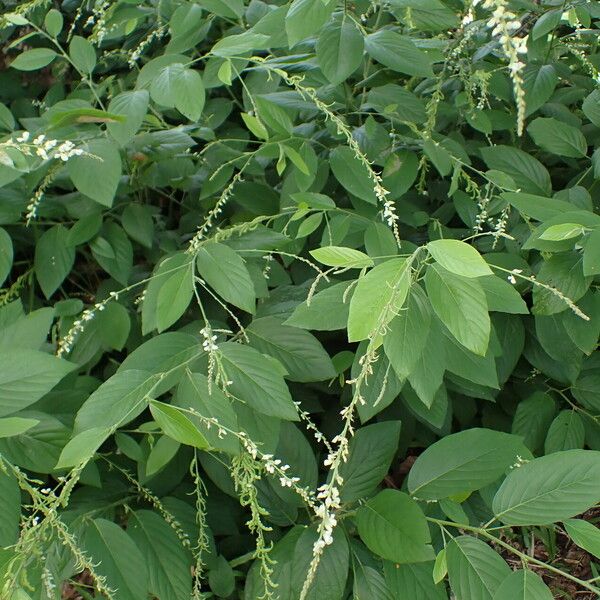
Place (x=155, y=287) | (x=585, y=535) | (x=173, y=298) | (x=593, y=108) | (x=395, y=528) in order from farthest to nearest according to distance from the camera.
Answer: (x=593, y=108) < (x=155, y=287) < (x=173, y=298) < (x=395, y=528) < (x=585, y=535)

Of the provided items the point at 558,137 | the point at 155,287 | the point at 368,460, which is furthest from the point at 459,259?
the point at 558,137

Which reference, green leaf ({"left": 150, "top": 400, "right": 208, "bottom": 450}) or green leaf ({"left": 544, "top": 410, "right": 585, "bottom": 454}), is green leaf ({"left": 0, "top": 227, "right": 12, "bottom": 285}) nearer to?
green leaf ({"left": 150, "top": 400, "right": 208, "bottom": 450})

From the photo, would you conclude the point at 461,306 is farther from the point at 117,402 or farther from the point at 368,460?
the point at 117,402

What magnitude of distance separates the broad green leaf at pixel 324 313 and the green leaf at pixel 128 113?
54 centimetres

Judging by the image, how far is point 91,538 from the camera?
111 centimetres

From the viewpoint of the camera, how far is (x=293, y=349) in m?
1.22

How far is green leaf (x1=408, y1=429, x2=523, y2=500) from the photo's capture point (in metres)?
1.09

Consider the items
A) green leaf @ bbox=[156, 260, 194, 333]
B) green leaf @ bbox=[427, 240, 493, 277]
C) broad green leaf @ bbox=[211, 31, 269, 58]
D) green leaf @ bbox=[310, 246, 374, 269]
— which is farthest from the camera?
broad green leaf @ bbox=[211, 31, 269, 58]

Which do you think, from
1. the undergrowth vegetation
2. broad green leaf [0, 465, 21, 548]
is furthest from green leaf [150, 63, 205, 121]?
broad green leaf [0, 465, 21, 548]

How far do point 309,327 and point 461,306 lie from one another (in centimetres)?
27

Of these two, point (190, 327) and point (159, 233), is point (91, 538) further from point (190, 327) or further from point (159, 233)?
point (159, 233)

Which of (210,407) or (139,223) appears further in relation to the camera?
(139,223)

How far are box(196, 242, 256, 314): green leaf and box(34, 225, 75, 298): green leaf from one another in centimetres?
50

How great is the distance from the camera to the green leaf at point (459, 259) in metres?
0.82
